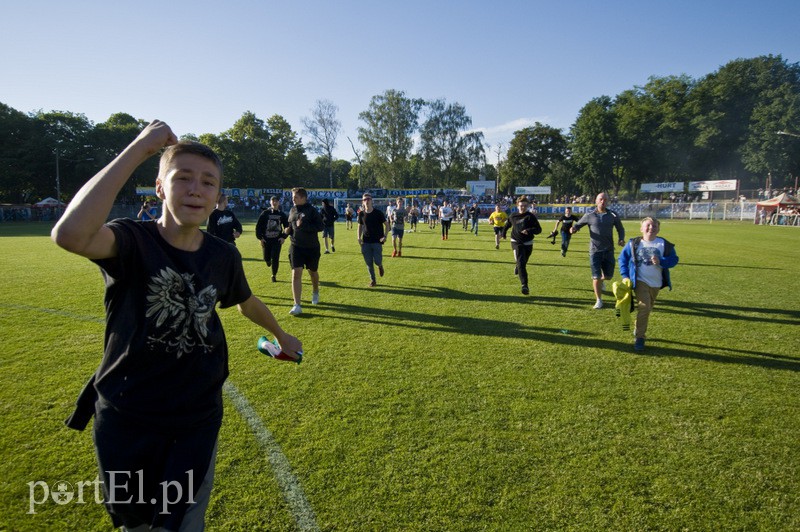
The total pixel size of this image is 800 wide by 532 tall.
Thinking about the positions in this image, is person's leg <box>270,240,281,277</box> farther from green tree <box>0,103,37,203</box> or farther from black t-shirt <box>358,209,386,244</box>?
green tree <box>0,103,37,203</box>

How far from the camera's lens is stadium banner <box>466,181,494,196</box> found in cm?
6800

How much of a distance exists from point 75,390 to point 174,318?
13.3 feet

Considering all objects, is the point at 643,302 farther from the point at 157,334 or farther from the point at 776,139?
the point at 776,139

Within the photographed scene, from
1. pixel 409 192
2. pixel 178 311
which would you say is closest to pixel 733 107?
pixel 409 192

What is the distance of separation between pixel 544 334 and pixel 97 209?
6759 mm

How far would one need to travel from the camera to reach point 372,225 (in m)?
10.5

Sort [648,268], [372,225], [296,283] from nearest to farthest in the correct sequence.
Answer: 1. [648,268]
2. [296,283]
3. [372,225]

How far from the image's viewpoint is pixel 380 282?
11453 mm

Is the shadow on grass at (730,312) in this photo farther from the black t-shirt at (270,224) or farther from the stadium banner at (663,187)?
the stadium banner at (663,187)

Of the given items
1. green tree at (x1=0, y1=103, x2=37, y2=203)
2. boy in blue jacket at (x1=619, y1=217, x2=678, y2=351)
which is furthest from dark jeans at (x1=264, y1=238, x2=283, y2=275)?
green tree at (x1=0, y1=103, x2=37, y2=203)

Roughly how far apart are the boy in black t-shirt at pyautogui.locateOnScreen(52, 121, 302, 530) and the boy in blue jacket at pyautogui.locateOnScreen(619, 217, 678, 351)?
6297 millimetres

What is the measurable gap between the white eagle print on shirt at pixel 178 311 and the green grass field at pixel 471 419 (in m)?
1.65

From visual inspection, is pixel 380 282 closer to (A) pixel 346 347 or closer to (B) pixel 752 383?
(A) pixel 346 347

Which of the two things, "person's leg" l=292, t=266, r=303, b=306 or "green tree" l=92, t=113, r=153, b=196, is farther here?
"green tree" l=92, t=113, r=153, b=196
